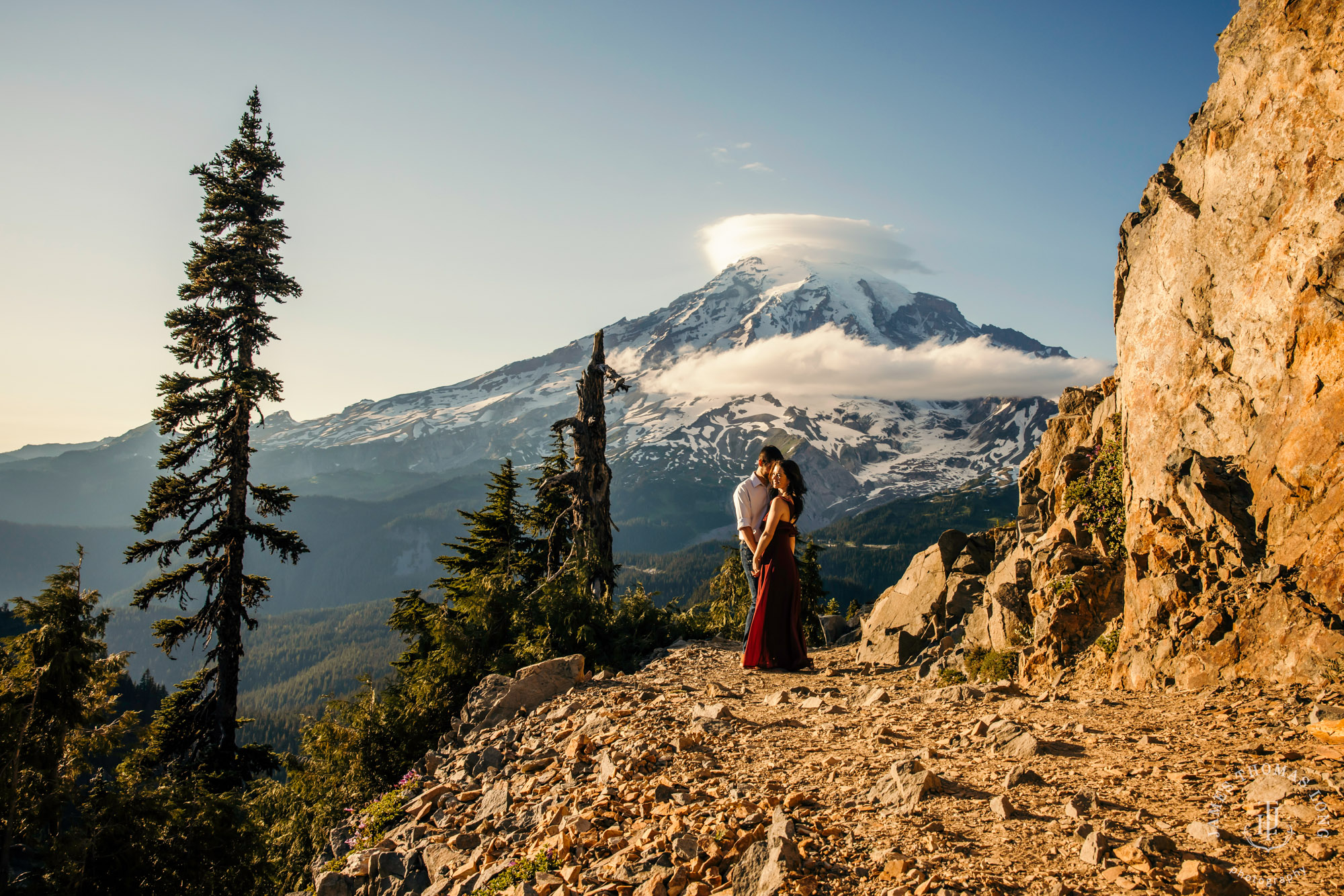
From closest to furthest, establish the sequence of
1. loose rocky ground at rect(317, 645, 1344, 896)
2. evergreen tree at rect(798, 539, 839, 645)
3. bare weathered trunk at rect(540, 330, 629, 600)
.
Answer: loose rocky ground at rect(317, 645, 1344, 896) → evergreen tree at rect(798, 539, 839, 645) → bare weathered trunk at rect(540, 330, 629, 600)

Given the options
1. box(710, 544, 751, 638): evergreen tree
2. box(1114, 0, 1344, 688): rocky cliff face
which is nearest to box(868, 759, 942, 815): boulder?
box(1114, 0, 1344, 688): rocky cliff face

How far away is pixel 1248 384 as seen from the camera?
9055 millimetres

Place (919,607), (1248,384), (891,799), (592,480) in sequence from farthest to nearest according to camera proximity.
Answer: (592,480) → (919,607) → (1248,384) → (891,799)

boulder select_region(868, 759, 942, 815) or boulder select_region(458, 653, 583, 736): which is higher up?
boulder select_region(868, 759, 942, 815)

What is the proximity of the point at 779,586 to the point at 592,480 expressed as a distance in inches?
432

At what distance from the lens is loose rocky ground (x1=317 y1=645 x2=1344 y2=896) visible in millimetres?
4711

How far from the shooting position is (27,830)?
13.2 m

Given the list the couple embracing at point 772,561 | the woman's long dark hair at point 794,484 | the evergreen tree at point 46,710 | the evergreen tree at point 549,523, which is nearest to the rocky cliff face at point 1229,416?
the couple embracing at point 772,561

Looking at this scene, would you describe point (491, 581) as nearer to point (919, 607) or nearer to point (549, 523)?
point (919, 607)

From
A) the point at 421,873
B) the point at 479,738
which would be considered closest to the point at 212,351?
the point at 479,738

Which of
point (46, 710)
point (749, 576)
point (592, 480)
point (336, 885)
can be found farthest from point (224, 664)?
point (749, 576)

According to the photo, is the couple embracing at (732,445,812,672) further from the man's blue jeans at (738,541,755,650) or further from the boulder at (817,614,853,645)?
the boulder at (817,614,853,645)

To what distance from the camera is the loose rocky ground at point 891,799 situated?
4711 millimetres

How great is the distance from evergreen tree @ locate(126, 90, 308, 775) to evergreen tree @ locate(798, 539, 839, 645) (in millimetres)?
15025
